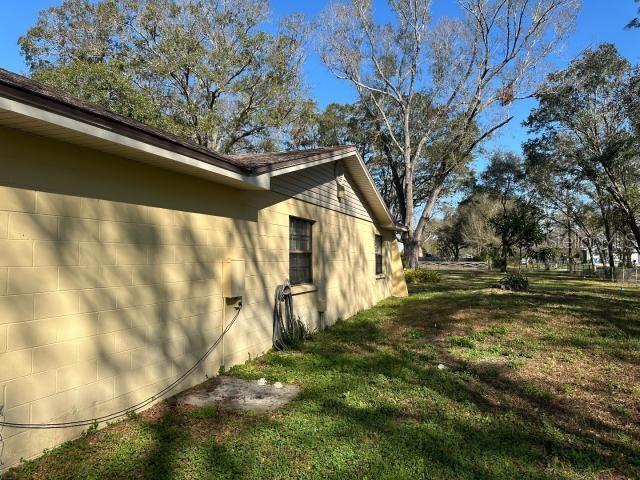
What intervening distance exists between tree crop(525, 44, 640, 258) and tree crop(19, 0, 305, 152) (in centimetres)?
1479

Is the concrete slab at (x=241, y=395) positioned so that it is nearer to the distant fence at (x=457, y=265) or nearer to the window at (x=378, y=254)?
the window at (x=378, y=254)

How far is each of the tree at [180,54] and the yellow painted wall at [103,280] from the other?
1354 centimetres

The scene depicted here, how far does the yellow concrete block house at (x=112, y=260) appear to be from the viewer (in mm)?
2965

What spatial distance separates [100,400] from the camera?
142 inches

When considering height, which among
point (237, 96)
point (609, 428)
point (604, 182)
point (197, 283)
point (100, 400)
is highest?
point (237, 96)

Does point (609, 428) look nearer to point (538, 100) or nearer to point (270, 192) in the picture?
point (270, 192)

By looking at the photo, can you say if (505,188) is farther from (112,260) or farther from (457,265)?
(112,260)

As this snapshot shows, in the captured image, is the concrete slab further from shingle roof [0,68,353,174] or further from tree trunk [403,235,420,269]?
tree trunk [403,235,420,269]

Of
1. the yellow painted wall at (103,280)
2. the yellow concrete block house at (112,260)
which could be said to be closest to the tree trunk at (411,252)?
the yellow concrete block house at (112,260)

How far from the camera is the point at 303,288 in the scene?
25.3 feet

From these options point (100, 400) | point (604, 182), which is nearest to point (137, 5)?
point (100, 400)

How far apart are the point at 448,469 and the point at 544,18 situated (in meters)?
22.7

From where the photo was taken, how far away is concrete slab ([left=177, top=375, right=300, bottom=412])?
435cm

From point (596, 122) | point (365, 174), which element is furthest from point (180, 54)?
point (596, 122)
